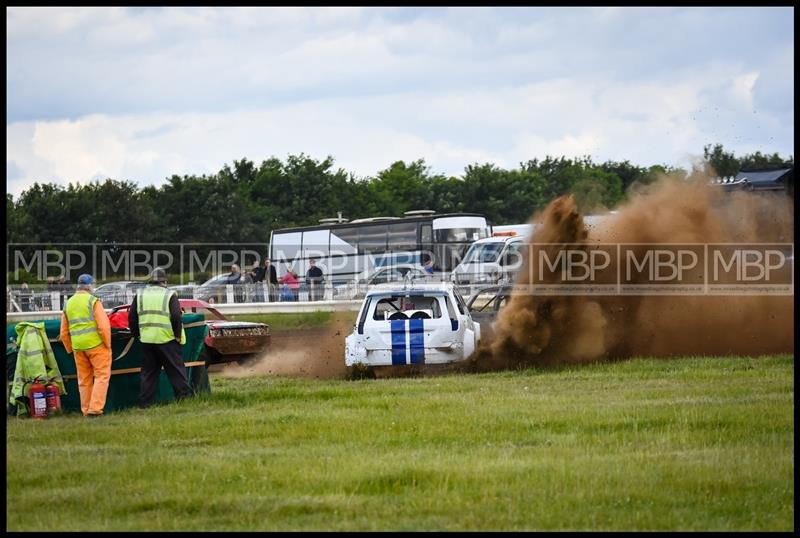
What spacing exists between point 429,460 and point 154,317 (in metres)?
5.89

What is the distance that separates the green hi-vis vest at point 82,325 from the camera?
48.1ft

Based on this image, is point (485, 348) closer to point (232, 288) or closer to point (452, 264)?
point (232, 288)

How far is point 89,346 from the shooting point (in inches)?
579

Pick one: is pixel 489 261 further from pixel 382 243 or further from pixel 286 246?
pixel 286 246

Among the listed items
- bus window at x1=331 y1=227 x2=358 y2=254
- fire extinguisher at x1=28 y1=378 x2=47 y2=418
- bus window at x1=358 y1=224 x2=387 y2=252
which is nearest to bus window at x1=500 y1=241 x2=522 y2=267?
bus window at x1=358 y1=224 x2=387 y2=252

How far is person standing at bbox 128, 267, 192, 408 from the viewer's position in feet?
49.8

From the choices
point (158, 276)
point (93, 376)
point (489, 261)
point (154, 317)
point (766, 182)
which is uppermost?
point (766, 182)

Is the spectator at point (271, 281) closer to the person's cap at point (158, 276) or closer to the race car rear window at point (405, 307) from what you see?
the race car rear window at point (405, 307)

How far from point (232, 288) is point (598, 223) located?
1306 cm

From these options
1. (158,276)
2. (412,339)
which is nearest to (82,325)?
(158,276)

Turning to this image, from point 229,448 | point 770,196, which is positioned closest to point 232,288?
point 770,196

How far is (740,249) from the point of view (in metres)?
21.5

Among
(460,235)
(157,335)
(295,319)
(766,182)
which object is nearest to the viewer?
(157,335)

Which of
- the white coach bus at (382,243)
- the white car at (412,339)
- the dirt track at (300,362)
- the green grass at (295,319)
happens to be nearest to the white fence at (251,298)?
the green grass at (295,319)
